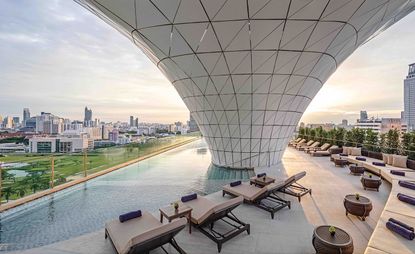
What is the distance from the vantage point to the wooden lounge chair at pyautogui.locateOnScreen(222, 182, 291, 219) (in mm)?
7344

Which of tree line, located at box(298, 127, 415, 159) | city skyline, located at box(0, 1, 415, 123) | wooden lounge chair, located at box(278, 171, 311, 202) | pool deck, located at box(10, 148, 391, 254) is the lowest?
pool deck, located at box(10, 148, 391, 254)

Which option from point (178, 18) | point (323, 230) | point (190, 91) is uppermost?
point (178, 18)

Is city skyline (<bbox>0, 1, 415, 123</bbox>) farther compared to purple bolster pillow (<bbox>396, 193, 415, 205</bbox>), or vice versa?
city skyline (<bbox>0, 1, 415, 123</bbox>)

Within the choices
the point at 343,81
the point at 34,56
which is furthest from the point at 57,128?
the point at 343,81

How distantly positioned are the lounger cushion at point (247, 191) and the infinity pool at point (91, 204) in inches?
63.1

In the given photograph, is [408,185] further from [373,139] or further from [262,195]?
[373,139]

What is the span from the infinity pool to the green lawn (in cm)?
70

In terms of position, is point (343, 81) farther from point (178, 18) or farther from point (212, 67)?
point (178, 18)

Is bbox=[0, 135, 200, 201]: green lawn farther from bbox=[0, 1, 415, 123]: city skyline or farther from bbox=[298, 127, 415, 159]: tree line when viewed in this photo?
bbox=[298, 127, 415, 159]: tree line

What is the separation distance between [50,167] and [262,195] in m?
9.52

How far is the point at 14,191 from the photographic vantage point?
7.57m

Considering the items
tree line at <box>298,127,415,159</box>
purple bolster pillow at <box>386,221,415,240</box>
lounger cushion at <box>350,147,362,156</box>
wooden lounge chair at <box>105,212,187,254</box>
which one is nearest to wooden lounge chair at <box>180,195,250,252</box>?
wooden lounge chair at <box>105,212,187,254</box>

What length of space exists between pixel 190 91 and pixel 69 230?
1124 cm

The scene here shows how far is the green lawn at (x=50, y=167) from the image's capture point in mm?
7613
